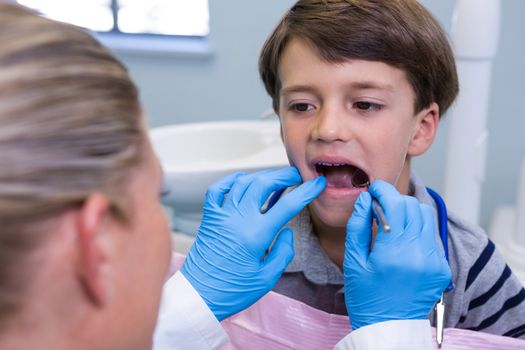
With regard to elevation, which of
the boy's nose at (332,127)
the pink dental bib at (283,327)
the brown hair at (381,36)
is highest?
the brown hair at (381,36)

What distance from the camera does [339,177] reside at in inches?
40.5

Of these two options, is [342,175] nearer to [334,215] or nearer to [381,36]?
[334,215]

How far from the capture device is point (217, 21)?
2207mm

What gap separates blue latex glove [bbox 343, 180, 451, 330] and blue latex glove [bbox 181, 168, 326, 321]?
0.10 m

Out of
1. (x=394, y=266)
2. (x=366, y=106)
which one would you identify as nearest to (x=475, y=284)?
(x=394, y=266)

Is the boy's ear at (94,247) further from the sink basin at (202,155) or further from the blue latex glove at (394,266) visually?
the sink basin at (202,155)

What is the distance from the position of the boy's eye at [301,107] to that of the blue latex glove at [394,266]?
180mm

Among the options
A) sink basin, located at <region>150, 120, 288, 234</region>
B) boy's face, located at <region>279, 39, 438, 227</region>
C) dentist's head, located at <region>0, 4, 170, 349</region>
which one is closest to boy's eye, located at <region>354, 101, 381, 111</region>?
boy's face, located at <region>279, 39, 438, 227</region>

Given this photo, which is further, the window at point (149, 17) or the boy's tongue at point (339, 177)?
the window at point (149, 17)

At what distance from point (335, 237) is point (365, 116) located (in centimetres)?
23

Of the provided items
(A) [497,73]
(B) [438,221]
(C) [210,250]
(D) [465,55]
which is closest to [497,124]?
(A) [497,73]

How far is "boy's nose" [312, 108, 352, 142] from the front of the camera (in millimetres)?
933

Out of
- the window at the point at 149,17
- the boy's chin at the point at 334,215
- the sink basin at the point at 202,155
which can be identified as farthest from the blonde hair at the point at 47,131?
the window at the point at 149,17

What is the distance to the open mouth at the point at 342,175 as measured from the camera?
1018 millimetres
